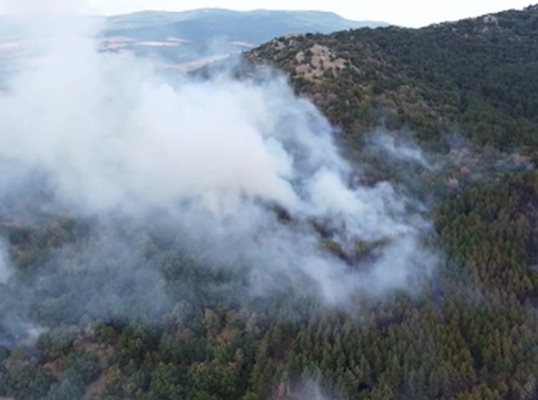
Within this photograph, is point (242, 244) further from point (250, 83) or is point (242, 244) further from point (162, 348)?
point (250, 83)

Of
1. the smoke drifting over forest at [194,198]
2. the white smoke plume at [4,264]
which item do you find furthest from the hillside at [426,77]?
the white smoke plume at [4,264]

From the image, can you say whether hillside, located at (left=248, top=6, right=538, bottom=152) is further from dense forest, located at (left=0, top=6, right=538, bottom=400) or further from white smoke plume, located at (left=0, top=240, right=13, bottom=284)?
white smoke plume, located at (left=0, top=240, right=13, bottom=284)

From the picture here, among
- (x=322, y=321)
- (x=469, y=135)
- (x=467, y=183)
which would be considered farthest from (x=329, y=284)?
(x=469, y=135)

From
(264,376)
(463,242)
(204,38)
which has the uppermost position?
(463,242)

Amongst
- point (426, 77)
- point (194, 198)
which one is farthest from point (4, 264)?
point (426, 77)

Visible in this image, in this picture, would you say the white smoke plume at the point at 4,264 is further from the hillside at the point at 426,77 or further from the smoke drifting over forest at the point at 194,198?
the hillside at the point at 426,77

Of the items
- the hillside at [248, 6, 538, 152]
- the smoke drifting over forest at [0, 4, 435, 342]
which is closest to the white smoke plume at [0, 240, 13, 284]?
the smoke drifting over forest at [0, 4, 435, 342]

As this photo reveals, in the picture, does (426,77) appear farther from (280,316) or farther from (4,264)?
(4,264)
